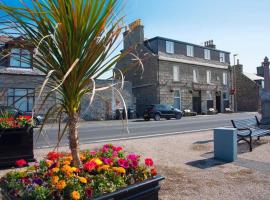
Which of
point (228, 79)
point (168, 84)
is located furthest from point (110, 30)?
point (228, 79)

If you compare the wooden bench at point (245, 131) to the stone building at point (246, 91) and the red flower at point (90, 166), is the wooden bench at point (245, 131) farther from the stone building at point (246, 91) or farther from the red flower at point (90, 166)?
the stone building at point (246, 91)

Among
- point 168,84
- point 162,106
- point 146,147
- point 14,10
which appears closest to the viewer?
point 14,10

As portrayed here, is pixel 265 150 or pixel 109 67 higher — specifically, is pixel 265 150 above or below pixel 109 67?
below

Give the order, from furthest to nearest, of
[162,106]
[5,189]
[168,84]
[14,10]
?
[168,84], [162,106], [5,189], [14,10]

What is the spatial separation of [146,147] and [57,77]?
6.21 metres

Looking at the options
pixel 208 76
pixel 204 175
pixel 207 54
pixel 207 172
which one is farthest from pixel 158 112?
pixel 204 175

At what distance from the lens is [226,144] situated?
631cm

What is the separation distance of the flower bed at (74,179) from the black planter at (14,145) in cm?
313

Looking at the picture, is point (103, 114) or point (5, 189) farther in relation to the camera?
point (103, 114)

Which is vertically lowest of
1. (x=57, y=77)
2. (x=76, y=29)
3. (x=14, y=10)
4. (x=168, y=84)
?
(x=57, y=77)

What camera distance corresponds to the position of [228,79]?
39.2 m

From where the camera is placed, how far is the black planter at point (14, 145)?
556 centimetres

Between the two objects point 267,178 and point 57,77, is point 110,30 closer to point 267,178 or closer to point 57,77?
point 57,77

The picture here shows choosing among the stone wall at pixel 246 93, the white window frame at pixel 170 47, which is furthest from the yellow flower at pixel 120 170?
the stone wall at pixel 246 93
